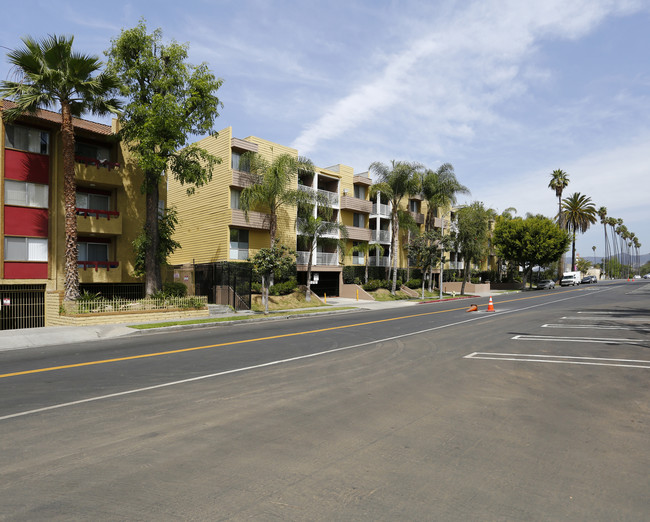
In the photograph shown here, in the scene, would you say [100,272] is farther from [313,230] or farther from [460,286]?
[460,286]

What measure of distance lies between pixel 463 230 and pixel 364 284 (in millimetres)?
15647

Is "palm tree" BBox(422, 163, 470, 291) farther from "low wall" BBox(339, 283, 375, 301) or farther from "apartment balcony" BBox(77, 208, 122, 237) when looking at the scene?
"apartment balcony" BBox(77, 208, 122, 237)

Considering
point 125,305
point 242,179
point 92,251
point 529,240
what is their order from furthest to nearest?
point 529,240 < point 242,179 < point 92,251 < point 125,305

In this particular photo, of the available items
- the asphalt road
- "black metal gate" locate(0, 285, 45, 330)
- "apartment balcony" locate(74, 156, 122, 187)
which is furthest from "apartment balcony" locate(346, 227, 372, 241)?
the asphalt road

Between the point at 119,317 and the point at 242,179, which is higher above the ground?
the point at 242,179

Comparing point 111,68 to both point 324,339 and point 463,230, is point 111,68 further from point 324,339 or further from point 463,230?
point 463,230

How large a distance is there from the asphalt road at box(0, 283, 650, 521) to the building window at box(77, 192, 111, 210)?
15540mm

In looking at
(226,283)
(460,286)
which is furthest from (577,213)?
(226,283)

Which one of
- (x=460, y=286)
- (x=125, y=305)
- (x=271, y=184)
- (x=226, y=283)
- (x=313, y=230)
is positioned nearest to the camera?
(x=125, y=305)

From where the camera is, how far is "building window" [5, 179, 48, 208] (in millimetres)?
20812

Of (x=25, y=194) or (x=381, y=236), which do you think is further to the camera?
(x=381, y=236)

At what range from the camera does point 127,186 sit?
2508cm

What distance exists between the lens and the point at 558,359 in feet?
34.4

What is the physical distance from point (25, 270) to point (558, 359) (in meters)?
23.7
